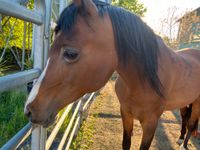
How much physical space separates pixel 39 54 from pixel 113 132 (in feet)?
9.37

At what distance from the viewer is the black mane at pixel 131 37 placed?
56.6 inches

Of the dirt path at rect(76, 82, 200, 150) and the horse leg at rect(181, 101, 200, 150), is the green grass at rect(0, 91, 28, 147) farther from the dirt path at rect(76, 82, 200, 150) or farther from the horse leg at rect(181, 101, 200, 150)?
the horse leg at rect(181, 101, 200, 150)

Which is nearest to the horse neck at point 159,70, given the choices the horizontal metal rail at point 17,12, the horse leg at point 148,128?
the horse leg at point 148,128

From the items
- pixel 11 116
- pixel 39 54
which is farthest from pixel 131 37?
pixel 11 116

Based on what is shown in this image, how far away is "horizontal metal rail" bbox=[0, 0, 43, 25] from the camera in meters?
0.87

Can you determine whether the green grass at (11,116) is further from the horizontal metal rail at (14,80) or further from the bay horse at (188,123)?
the bay horse at (188,123)

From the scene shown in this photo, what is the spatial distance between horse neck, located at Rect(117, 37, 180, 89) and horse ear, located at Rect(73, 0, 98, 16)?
0.54 m

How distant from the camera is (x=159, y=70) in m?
2.25

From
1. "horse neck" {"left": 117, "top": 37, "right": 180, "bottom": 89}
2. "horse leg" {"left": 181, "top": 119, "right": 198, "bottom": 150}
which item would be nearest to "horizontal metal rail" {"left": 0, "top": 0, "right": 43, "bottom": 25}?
"horse neck" {"left": 117, "top": 37, "right": 180, "bottom": 89}

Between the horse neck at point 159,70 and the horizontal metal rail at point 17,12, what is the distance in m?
0.82

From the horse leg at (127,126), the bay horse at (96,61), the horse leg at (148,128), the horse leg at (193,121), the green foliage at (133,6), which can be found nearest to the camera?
the bay horse at (96,61)

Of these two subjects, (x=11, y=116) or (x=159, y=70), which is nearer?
(x=159, y=70)

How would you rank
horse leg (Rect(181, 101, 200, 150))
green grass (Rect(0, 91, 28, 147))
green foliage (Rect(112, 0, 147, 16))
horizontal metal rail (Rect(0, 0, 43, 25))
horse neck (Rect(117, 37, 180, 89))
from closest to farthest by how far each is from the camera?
horizontal metal rail (Rect(0, 0, 43, 25)) < horse neck (Rect(117, 37, 180, 89)) < green grass (Rect(0, 91, 28, 147)) < horse leg (Rect(181, 101, 200, 150)) < green foliage (Rect(112, 0, 147, 16))

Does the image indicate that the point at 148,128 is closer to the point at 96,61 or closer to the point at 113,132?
the point at 96,61
